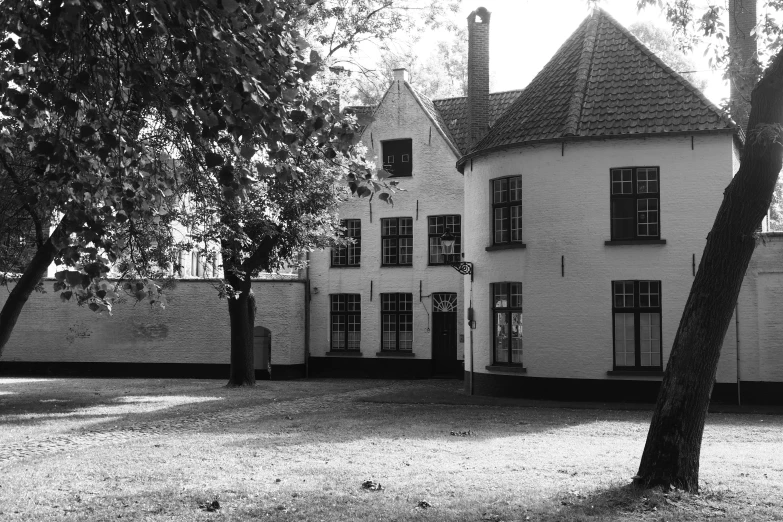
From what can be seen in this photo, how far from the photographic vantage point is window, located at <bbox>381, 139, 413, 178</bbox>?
1145 inches

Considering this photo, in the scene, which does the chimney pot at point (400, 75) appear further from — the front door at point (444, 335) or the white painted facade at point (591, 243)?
the white painted facade at point (591, 243)

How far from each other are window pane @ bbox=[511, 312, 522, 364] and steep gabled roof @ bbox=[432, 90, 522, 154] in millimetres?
9534

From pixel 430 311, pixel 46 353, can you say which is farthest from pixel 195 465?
pixel 46 353

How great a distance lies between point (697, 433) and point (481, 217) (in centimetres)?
1352

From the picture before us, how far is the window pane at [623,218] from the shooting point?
758 inches

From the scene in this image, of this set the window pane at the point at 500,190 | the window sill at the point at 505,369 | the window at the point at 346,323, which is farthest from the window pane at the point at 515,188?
the window at the point at 346,323

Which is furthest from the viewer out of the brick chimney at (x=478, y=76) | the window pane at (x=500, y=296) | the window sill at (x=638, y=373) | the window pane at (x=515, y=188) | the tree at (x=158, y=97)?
the brick chimney at (x=478, y=76)

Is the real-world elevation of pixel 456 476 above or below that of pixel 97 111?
below

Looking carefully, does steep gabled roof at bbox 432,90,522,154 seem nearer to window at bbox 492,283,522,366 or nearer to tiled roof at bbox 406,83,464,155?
tiled roof at bbox 406,83,464,155

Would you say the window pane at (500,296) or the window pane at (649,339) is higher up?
the window pane at (500,296)

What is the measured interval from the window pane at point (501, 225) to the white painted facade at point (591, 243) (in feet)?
1.69

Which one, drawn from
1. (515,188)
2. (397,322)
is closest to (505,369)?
(515,188)

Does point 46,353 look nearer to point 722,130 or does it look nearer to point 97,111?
point 722,130

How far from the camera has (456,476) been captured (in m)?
9.09
